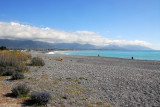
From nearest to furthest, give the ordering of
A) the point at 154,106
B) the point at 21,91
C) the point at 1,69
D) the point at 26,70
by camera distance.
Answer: the point at 154,106 → the point at 21,91 → the point at 1,69 → the point at 26,70

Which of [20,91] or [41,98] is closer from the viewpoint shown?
[41,98]

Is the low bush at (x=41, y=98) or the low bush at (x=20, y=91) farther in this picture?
the low bush at (x=20, y=91)

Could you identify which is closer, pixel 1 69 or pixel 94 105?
pixel 94 105

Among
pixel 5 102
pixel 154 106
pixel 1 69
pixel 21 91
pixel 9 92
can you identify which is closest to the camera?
pixel 5 102

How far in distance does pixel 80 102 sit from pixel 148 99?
2.90 m

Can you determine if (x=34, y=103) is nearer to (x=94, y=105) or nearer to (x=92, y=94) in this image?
(x=94, y=105)

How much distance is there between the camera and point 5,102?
4688 millimetres

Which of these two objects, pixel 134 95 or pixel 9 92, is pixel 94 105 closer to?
pixel 134 95

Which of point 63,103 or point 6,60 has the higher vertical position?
point 6,60

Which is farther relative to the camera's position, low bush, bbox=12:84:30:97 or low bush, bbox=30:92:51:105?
low bush, bbox=12:84:30:97

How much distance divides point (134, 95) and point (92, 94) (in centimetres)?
188

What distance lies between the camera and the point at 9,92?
582cm

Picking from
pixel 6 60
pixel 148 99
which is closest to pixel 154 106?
pixel 148 99

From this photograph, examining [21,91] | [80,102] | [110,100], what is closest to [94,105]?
[80,102]
